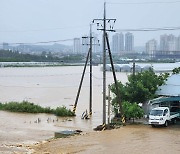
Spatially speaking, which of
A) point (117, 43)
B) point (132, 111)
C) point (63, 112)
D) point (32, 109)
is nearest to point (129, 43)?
point (117, 43)

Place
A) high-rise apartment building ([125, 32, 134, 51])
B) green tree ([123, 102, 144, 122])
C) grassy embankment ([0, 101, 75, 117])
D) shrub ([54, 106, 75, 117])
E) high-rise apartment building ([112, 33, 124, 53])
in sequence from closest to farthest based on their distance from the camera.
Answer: green tree ([123, 102, 144, 122])
shrub ([54, 106, 75, 117])
grassy embankment ([0, 101, 75, 117])
high-rise apartment building ([112, 33, 124, 53])
high-rise apartment building ([125, 32, 134, 51])

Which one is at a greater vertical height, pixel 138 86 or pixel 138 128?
pixel 138 86

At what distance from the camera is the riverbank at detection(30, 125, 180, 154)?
54.9 feet

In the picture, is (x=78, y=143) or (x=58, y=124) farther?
(x=58, y=124)

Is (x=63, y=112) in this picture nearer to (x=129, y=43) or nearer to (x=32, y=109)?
(x=32, y=109)

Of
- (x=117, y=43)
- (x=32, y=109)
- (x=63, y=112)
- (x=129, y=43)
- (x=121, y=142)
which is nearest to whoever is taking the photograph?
(x=121, y=142)

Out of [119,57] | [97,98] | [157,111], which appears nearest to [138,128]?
[157,111]

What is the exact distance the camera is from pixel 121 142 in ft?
60.6

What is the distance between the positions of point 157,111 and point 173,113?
168cm

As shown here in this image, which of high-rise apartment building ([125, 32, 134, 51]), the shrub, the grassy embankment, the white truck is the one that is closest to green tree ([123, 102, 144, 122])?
the white truck

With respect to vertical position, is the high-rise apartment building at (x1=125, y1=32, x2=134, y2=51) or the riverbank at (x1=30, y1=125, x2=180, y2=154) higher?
the high-rise apartment building at (x1=125, y1=32, x2=134, y2=51)

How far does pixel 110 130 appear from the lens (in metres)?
22.1

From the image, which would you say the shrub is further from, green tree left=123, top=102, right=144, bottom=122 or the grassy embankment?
green tree left=123, top=102, right=144, bottom=122

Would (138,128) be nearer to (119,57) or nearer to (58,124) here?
(58,124)
